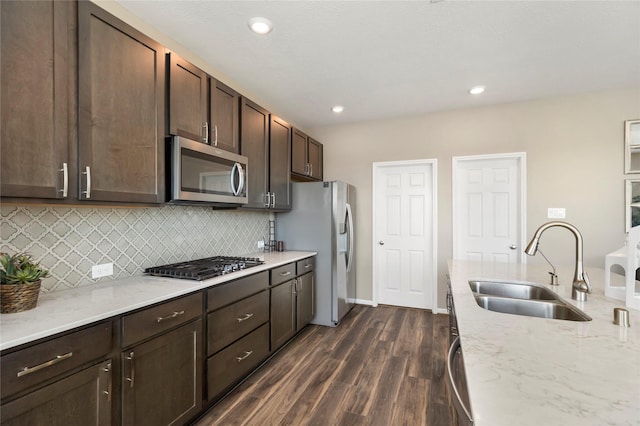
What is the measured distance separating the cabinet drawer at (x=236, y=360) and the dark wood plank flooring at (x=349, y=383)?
13 cm

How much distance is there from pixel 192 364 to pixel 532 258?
3.77 meters

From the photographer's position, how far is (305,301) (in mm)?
3184

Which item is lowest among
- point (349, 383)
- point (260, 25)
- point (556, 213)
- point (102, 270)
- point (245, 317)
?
point (349, 383)

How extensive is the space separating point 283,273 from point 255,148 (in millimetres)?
1234

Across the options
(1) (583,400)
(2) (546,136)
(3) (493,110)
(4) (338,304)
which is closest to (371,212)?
(4) (338,304)

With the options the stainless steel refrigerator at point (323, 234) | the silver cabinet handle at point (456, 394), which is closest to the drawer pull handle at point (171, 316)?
the silver cabinet handle at point (456, 394)

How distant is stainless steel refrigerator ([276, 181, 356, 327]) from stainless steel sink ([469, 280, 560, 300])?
68.6 inches

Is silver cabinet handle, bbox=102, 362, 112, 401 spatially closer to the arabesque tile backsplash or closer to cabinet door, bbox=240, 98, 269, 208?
the arabesque tile backsplash

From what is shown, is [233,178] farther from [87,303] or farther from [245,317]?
[87,303]

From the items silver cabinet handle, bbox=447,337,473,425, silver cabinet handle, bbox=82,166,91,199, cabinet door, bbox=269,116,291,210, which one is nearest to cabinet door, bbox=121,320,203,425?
silver cabinet handle, bbox=82,166,91,199

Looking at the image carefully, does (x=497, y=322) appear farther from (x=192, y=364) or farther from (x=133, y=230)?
(x=133, y=230)

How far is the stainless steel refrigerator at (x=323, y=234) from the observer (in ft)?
11.1

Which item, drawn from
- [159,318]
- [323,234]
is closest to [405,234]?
[323,234]

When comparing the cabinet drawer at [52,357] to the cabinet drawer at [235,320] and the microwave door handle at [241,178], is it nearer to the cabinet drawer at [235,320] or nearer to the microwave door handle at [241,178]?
the cabinet drawer at [235,320]
